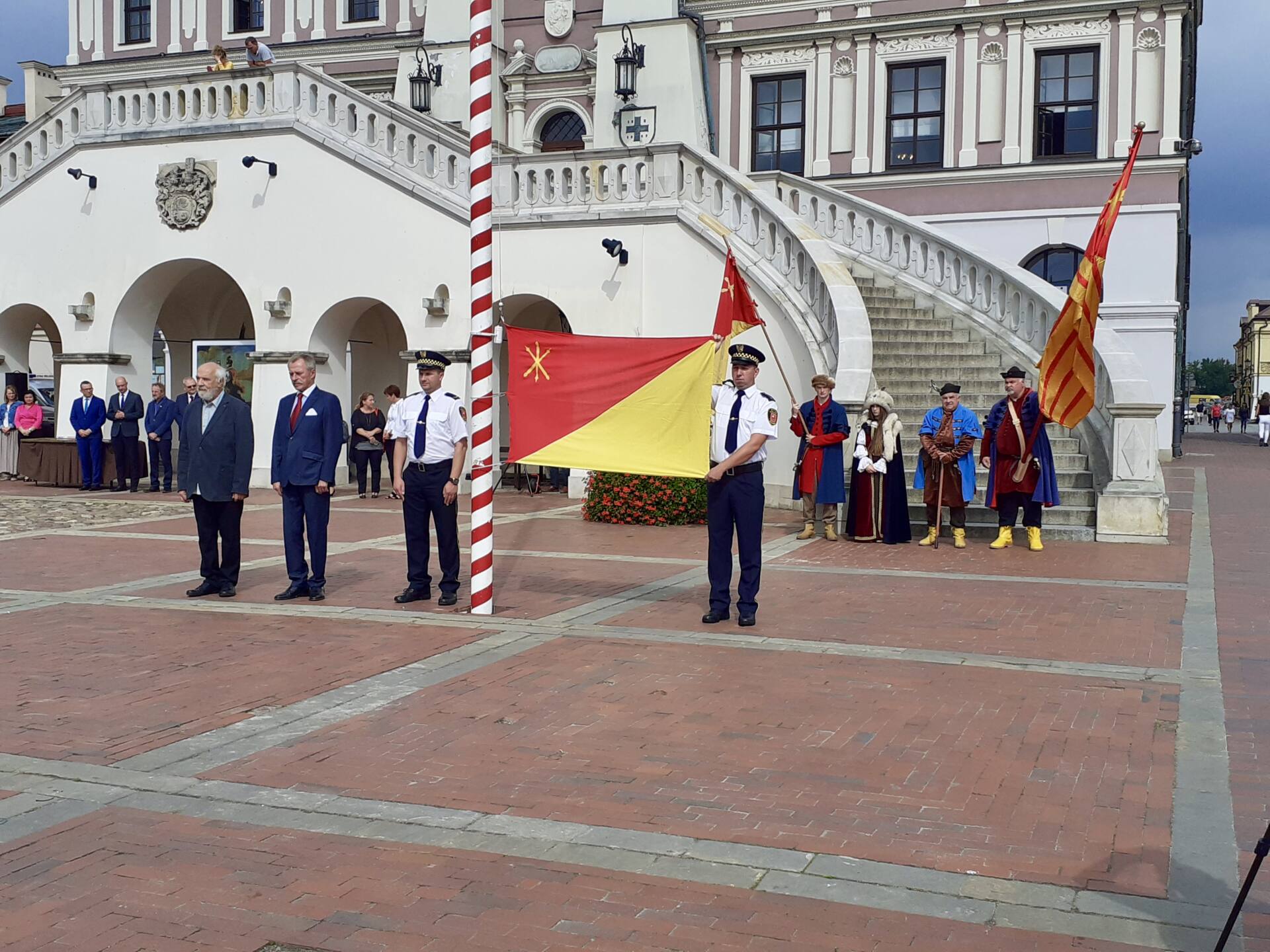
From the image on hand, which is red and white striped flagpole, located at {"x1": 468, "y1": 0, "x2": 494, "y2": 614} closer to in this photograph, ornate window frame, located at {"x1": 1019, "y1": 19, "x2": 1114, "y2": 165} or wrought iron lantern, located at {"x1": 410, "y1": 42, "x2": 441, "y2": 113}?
ornate window frame, located at {"x1": 1019, "y1": 19, "x2": 1114, "y2": 165}

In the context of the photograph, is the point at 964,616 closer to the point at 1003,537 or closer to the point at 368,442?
the point at 1003,537

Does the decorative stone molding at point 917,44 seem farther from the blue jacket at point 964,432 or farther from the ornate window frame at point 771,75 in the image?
the blue jacket at point 964,432

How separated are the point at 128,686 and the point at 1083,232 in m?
24.0

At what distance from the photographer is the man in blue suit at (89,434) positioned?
22.4 meters

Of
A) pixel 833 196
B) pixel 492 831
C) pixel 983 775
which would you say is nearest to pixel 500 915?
pixel 492 831

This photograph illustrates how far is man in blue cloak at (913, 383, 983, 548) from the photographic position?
1462 cm

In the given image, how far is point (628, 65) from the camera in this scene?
2862 cm

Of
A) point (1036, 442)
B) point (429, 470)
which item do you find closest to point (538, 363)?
point (429, 470)

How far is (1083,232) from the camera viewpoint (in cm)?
2747

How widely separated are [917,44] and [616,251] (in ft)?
38.7

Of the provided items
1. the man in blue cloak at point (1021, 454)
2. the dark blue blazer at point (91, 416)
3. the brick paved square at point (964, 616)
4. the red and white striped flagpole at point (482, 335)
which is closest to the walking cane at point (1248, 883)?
the brick paved square at point (964, 616)

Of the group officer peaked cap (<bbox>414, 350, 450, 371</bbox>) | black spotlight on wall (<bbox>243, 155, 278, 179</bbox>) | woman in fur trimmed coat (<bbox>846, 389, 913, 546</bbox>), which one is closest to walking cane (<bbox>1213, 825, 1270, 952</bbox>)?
officer peaked cap (<bbox>414, 350, 450, 371</bbox>)

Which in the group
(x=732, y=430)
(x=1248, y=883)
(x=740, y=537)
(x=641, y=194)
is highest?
(x=641, y=194)

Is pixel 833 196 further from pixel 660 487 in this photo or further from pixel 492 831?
pixel 492 831
